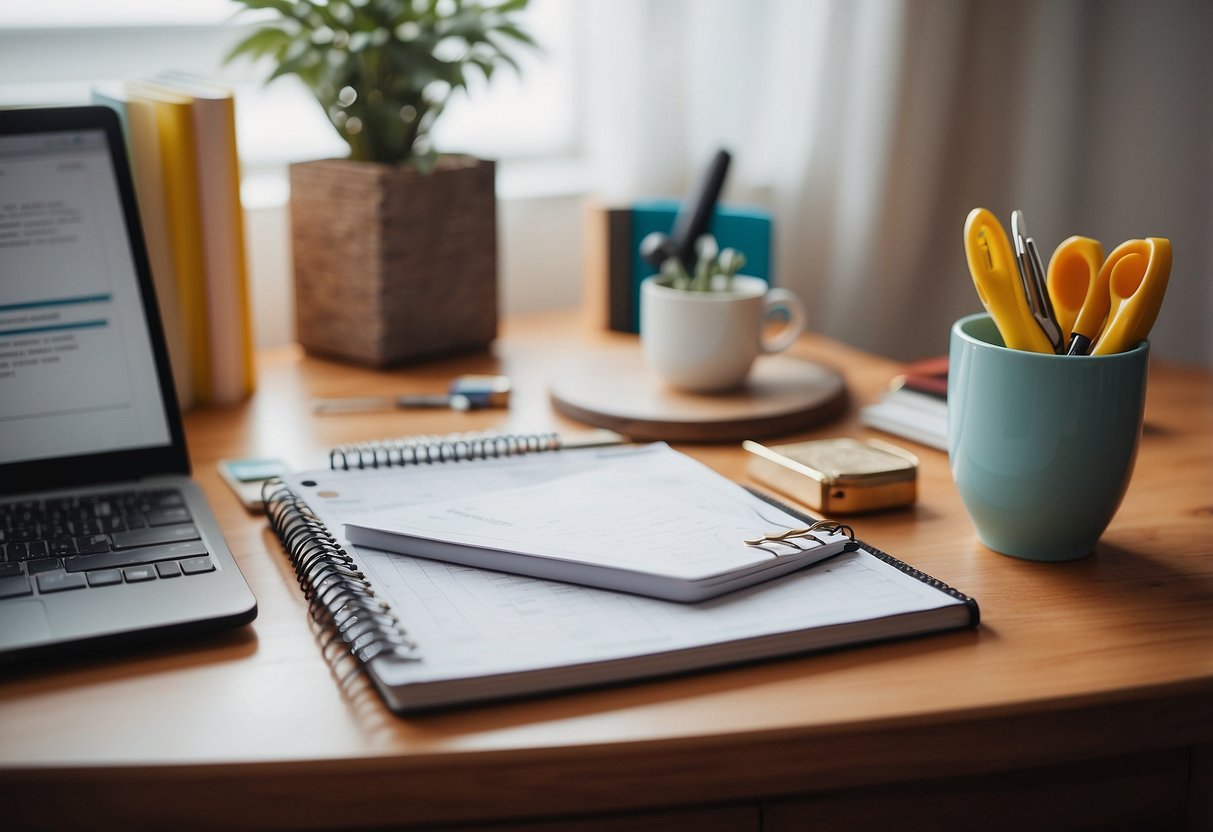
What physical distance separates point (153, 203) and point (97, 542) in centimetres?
39

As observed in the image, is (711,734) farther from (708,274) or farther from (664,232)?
(664,232)

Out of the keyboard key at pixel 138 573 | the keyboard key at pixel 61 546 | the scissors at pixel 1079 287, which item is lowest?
the keyboard key at pixel 138 573

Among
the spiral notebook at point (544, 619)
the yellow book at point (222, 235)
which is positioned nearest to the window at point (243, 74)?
the yellow book at point (222, 235)

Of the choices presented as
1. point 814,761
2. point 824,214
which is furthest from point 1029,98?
point 814,761

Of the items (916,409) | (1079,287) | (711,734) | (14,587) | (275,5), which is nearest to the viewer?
(711,734)

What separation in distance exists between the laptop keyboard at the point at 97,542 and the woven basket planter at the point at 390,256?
0.38 m

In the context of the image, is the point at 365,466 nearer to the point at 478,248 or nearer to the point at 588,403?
the point at 588,403

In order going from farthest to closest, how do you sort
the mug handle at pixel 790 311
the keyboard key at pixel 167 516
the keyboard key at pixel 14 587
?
the mug handle at pixel 790 311
the keyboard key at pixel 167 516
the keyboard key at pixel 14 587

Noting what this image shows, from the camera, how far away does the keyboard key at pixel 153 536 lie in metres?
0.71

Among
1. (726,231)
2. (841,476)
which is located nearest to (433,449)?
(841,476)

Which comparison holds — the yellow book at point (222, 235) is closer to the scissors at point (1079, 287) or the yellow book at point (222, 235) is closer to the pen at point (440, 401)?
the pen at point (440, 401)

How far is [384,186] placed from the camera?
1.10 m

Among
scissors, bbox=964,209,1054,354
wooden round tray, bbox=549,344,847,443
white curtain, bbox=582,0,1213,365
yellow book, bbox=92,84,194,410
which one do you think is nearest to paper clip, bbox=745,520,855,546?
scissors, bbox=964,209,1054,354

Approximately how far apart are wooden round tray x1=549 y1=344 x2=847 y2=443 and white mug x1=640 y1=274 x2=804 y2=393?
2 centimetres
